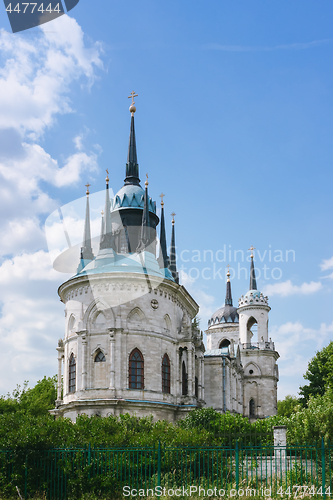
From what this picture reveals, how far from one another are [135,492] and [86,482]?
1.67 m

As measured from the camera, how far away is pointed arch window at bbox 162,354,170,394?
36.5 metres

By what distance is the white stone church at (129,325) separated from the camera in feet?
113

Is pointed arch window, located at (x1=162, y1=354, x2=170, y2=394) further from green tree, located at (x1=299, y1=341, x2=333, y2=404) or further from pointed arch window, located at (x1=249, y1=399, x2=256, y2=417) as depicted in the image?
pointed arch window, located at (x1=249, y1=399, x2=256, y2=417)

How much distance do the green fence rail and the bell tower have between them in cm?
4590

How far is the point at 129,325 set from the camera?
35.3 metres

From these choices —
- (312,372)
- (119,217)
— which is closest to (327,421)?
(119,217)

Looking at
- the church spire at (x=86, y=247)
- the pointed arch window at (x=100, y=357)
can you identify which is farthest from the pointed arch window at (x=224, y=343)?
the pointed arch window at (x=100, y=357)

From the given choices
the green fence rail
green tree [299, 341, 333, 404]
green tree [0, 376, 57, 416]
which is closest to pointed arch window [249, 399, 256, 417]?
green tree [299, 341, 333, 404]

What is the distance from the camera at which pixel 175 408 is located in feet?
120

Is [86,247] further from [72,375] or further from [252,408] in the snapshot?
[252,408]

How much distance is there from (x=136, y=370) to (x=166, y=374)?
2744mm

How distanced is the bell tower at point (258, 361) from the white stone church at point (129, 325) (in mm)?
22940

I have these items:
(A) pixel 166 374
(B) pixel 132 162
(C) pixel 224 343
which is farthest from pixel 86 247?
(C) pixel 224 343

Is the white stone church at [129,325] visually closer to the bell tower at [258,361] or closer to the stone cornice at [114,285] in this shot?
the stone cornice at [114,285]
